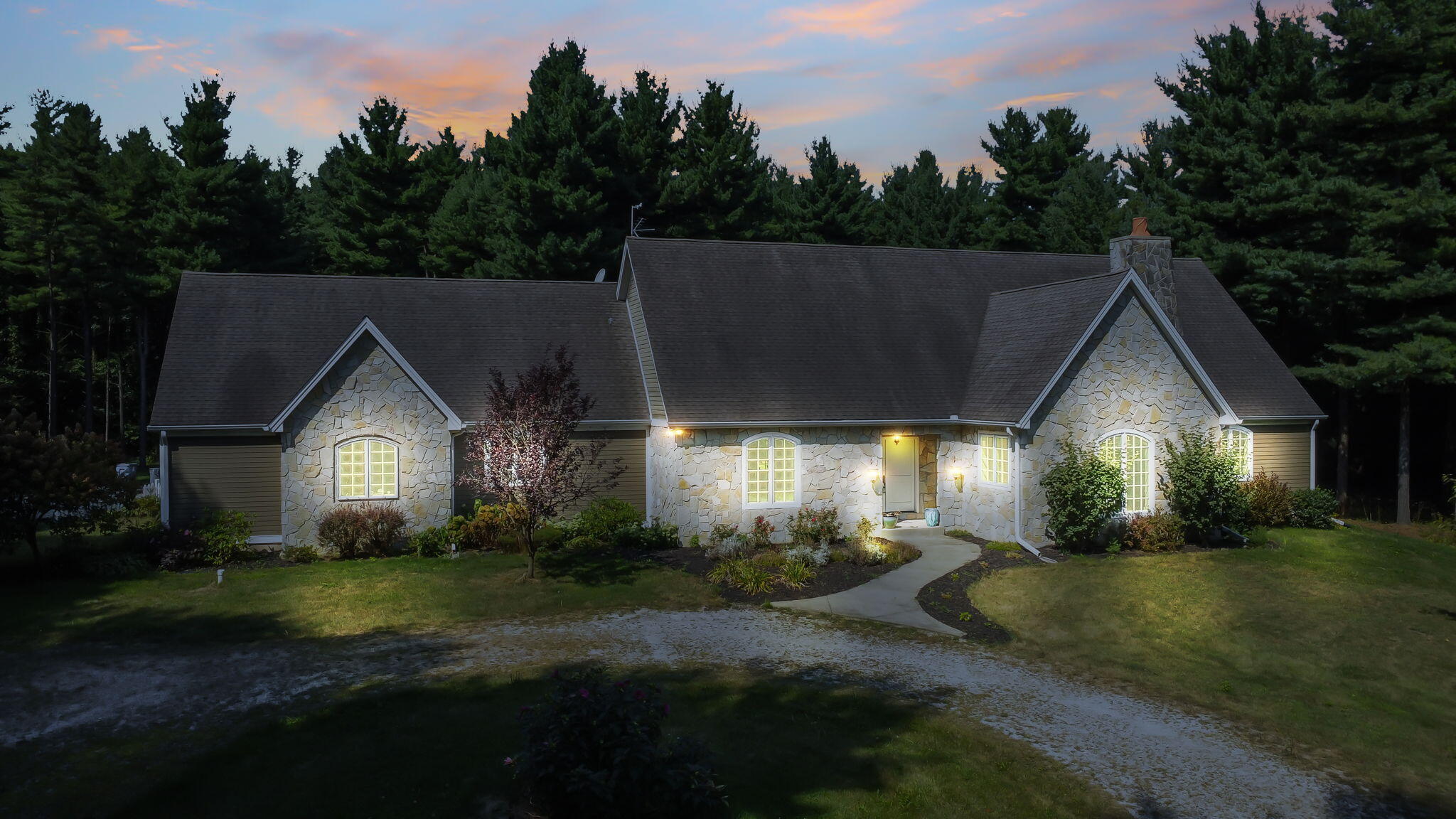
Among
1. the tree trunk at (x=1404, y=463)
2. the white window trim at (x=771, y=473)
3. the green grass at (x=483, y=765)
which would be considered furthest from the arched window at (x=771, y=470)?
the tree trunk at (x=1404, y=463)

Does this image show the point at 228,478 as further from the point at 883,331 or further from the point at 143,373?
the point at 143,373

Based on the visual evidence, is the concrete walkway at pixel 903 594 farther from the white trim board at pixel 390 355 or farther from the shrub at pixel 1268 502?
the white trim board at pixel 390 355

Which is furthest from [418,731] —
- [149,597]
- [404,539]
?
[404,539]

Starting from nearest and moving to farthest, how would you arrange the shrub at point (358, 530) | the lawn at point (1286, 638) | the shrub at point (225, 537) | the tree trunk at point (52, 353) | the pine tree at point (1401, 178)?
1. the lawn at point (1286, 638)
2. the shrub at point (225, 537)
3. the shrub at point (358, 530)
4. the pine tree at point (1401, 178)
5. the tree trunk at point (52, 353)

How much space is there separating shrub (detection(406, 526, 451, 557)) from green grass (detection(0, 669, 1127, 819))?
28.8ft

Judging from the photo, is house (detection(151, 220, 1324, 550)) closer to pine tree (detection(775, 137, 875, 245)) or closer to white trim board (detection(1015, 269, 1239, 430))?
white trim board (detection(1015, 269, 1239, 430))

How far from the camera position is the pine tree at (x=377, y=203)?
144 ft

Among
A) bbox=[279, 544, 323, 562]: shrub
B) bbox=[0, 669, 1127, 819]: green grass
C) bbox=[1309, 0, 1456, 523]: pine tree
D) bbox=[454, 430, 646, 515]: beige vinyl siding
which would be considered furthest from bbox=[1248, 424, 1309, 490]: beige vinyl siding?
bbox=[279, 544, 323, 562]: shrub

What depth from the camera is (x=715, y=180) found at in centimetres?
4034

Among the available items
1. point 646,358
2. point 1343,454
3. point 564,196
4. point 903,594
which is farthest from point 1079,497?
point 564,196

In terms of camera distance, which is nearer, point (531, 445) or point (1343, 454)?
point (531, 445)

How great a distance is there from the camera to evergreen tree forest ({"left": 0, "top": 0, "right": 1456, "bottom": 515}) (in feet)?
87.2

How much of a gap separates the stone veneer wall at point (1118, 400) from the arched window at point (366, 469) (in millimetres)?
13569

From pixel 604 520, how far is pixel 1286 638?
13.3 metres
